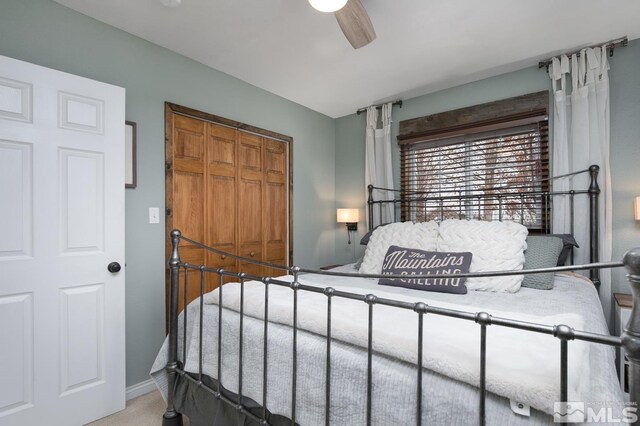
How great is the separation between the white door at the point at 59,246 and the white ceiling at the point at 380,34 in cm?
63

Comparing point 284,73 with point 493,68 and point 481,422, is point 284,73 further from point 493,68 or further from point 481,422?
point 481,422

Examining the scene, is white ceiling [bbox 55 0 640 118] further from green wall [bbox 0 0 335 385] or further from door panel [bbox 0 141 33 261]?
door panel [bbox 0 141 33 261]

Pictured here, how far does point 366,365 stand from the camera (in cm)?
102

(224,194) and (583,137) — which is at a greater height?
(583,137)

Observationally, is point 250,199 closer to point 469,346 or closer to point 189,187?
point 189,187

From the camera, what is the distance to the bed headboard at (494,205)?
7.64 ft

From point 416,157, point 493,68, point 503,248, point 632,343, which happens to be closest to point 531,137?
point 493,68

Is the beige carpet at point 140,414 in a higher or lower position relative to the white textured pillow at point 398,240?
lower

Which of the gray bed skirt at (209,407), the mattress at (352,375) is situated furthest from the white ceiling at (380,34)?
the gray bed skirt at (209,407)

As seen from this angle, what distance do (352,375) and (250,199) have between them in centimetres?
225

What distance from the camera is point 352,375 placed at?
102cm

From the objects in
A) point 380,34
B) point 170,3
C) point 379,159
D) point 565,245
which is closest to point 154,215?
point 170,3

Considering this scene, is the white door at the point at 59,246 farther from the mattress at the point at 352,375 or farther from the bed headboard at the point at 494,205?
the bed headboard at the point at 494,205

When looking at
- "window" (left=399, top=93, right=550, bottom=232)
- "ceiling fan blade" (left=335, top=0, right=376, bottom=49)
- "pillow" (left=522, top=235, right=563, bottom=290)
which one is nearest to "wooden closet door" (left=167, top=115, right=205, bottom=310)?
"ceiling fan blade" (left=335, top=0, right=376, bottom=49)
